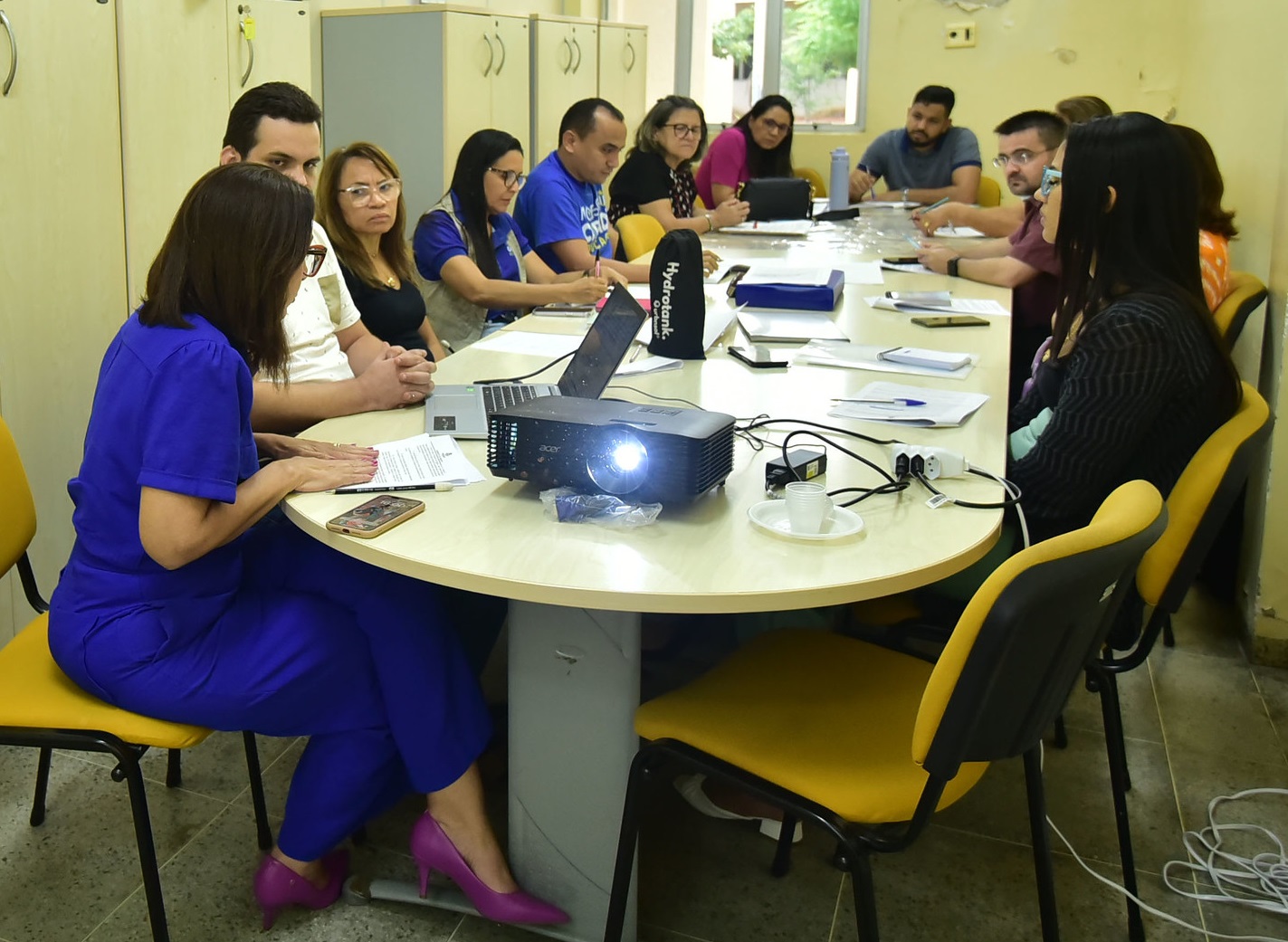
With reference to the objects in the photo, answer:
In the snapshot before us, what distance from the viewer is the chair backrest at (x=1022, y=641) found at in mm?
1086

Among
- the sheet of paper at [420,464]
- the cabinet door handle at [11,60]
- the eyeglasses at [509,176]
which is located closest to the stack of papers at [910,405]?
the sheet of paper at [420,464]

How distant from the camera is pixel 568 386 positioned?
180cm

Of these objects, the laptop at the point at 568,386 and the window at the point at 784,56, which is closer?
the laptop at the point at 568,386

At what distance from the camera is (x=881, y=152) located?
232 inches

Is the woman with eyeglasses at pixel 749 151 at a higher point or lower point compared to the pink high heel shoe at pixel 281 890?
higher

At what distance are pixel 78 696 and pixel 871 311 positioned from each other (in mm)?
2091

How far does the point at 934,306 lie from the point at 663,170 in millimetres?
2038

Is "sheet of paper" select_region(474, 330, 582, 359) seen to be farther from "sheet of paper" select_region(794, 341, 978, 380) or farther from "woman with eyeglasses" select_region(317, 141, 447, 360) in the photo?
"sheet of paper" select_region(794, 341, 978, 380)

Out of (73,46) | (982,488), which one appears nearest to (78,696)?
(982,488)

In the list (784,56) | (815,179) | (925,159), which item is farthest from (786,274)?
(784,56)

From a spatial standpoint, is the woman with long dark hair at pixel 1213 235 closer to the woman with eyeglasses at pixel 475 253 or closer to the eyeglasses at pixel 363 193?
the woman with eyeglasses at pixel 475 253

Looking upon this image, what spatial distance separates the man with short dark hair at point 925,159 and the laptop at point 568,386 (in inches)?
157

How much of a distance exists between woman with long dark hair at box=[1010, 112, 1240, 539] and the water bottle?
3.47 metres

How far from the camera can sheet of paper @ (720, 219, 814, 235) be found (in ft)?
15.0
